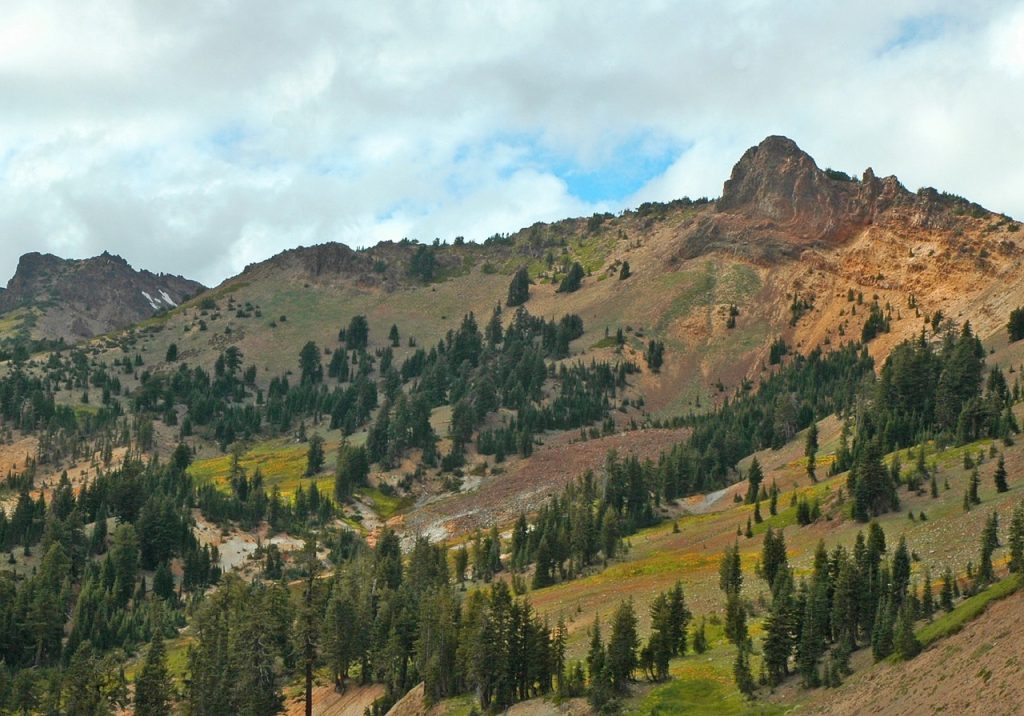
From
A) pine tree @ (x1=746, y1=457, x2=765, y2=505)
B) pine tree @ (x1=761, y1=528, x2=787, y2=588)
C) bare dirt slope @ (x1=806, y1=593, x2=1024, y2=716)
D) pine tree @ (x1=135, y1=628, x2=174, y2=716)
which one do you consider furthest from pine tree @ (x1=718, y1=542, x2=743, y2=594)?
pine tree @ (x1=746, y1=457, x2=765, y2=505)

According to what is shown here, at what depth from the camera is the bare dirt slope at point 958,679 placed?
5653 centimetres

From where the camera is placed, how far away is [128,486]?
19462 cm

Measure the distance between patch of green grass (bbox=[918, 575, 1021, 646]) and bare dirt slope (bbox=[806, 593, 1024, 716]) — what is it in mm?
625

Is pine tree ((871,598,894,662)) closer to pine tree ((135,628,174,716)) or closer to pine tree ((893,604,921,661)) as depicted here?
pine tree ((893,604,921,661))

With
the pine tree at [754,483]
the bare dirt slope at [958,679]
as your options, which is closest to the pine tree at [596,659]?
the bare dirt slope at [958,679]

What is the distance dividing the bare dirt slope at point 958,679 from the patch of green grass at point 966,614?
0.62 metres

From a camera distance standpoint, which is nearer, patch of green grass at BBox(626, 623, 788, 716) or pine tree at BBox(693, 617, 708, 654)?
patch of green grass at BBox(626, 623, 788, 716)

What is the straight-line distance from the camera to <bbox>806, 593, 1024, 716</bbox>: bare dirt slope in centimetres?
5653

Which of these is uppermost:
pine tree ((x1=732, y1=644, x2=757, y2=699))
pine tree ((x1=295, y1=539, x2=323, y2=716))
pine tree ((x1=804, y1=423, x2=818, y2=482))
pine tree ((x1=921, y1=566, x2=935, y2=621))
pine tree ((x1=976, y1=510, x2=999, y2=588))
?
pine tree ((x1=804, y1=423, x2=818, y2=482))

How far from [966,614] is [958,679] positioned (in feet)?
32.1

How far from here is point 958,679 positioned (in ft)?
199

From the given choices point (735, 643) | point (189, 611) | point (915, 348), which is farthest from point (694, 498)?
point (735, 643)

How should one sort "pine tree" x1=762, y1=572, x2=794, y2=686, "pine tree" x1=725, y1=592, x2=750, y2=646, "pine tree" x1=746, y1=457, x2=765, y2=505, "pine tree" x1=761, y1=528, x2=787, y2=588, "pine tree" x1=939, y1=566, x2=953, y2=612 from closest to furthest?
"pine tree" x1=939, y1=566, x2=953, y2=612 → "pine tree" x1=762, y1=572, x2=794, y2=686 → "pine tree" x1=725, y1=592, x2=750, y2=646 → "pine tree" x1=761, y1=528, x2=787, y2=588 → "pine tree" x1=746, y1=457, x2=765, y2=505

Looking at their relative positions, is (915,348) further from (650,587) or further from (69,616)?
(69,616)
